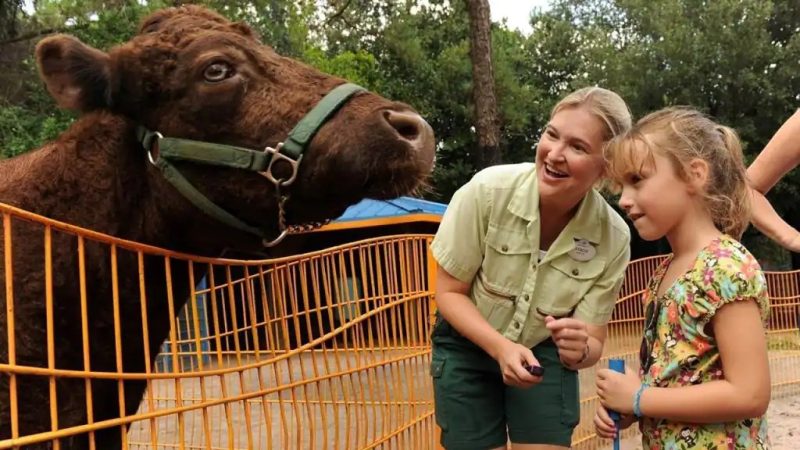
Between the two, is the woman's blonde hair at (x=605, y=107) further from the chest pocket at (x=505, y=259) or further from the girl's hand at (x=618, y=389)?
the girl's hand at (x=618, y=389)

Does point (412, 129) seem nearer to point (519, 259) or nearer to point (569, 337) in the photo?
point (519, 259)

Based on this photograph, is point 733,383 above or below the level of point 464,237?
below

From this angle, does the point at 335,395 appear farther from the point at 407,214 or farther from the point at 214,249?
the point at 407,214

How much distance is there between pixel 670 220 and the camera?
Result: 2.06 m

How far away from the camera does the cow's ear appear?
8.05 ft

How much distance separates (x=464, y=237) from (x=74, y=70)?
57.1 inches

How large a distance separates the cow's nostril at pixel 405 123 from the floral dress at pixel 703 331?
0.91 m

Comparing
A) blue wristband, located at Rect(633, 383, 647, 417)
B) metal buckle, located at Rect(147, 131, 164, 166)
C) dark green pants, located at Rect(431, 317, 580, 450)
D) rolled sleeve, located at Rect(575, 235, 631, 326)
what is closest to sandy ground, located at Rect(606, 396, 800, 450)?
dark green pants, located at Rect(431, 317, 580, 450)

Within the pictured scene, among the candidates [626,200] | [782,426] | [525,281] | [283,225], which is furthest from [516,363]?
[782,426]

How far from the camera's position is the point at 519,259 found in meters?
2.63

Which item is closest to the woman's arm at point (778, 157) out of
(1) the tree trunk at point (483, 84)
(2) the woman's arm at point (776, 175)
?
(2) the woman's arm at point (776, 175)

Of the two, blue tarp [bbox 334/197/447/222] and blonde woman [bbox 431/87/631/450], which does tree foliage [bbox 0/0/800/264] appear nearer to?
blue tarp [bbox 334/197/447/222]

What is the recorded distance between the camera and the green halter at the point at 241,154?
233cm

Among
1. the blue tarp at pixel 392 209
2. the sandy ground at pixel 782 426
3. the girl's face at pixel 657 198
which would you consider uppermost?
the blue tarp at pixel 392 209
